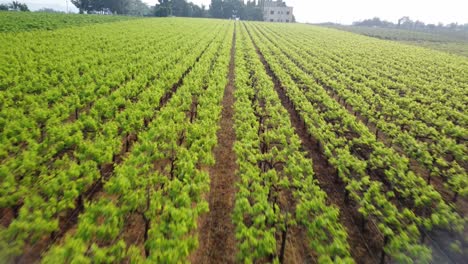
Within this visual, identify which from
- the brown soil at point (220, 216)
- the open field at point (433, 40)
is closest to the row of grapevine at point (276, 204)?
the brown soil at point (220, 216)

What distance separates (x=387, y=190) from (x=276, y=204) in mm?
2968

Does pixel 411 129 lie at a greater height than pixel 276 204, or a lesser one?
greater

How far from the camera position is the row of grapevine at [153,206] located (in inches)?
144

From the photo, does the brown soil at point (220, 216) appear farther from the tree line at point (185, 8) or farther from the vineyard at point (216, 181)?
the tree line at point (185, 8)

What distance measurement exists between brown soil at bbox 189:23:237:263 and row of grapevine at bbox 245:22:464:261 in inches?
98.4

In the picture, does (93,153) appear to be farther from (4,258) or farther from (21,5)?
(21,5)

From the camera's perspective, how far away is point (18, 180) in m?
5.14

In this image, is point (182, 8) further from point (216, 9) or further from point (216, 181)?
point (216, 181)

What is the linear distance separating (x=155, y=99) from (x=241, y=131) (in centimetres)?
387

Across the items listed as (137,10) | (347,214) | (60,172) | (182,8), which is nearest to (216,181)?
(347,214)

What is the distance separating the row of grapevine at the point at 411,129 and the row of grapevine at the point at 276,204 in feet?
10.1

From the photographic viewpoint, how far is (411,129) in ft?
29.6

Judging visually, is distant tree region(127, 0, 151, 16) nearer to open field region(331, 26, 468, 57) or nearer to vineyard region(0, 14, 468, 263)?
open field region(331, 26, 468, 57)

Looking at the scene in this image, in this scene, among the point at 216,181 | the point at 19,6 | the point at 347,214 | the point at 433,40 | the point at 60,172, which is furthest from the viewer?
the point at 433,40
